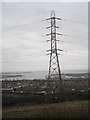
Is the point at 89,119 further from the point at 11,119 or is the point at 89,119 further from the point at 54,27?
the point at 54,27

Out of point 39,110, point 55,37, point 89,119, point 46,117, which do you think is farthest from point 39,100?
point 89,119

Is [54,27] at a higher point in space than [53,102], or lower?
higher

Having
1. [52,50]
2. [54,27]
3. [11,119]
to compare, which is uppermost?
[54,27]

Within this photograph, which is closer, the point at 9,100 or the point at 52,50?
the point at 52,50

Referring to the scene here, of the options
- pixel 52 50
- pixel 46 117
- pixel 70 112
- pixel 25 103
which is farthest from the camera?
pixel 25 103

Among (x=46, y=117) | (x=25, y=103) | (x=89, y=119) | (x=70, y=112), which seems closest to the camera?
(x=89, y=119)

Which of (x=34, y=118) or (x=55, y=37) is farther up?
(x=55, y=37)

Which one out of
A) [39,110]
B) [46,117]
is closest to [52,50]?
[39,110]

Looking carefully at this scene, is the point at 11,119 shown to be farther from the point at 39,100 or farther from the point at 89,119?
the point at 39,100

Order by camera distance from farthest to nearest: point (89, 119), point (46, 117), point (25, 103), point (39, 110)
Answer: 1. point (25, 103)
2. point (39, 110)
3. point (46, 117)
4. point (89, 119)
